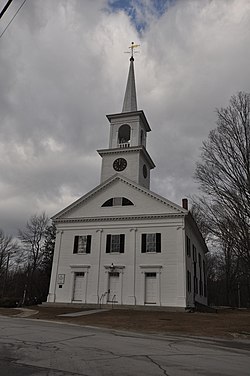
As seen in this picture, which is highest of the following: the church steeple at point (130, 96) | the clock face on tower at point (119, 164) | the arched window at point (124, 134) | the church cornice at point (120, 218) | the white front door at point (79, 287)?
the church steeple at point (130, 96)

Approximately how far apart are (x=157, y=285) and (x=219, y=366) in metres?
20.6

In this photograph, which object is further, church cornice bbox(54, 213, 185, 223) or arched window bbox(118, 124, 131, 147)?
arched window bbox(118, 124, 131, 147)

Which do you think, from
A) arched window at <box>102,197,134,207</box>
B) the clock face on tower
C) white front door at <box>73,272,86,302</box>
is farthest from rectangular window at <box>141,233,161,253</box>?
the clock face on tower

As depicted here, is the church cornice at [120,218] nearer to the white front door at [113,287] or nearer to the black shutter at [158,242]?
the black shutter at [158,242]

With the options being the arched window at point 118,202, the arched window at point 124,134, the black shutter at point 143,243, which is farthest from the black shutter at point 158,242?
the arched window at point 124,134

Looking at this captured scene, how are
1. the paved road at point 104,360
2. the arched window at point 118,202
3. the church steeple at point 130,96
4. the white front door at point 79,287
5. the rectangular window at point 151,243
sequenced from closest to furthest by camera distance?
the paved road at point 104,360 < the rectangular window at point 151,243 < the white front door at point 79,287 < the arched window at point 118,202 < the church steeple at point 130,96

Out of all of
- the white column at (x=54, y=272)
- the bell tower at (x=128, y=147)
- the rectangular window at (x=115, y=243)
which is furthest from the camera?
the bell tower at (x=128, y=147)

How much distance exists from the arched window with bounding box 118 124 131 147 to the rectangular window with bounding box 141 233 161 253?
11034mm

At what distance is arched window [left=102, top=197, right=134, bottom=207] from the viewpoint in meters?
30.5

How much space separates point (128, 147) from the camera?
3438cm

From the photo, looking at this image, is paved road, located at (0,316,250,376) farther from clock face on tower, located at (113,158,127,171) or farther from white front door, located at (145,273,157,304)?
clock face on tower, located at (113,158,127,171)

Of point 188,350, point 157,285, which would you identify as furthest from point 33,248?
point 188,350

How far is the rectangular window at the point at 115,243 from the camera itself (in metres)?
29.2

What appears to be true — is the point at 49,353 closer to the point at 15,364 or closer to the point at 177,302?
the point at 15,364
